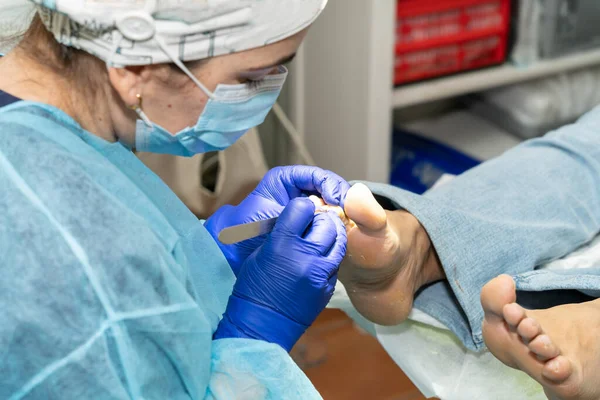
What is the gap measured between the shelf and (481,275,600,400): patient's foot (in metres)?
0.92

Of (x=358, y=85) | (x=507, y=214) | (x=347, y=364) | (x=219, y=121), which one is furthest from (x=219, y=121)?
(x=358, y=85)

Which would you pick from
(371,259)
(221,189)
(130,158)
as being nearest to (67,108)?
(130,158)

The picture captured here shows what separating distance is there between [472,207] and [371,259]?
0.70ft

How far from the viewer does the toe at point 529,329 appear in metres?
0.72

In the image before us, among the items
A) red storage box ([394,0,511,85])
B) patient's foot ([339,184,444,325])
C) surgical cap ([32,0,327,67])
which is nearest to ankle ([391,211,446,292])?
patient's foot ([339,184,444,325])

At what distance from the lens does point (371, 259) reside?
0.87m

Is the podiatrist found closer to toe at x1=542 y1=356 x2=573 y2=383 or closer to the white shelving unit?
toe at x1=542 y1=356 x2=573 y2=383

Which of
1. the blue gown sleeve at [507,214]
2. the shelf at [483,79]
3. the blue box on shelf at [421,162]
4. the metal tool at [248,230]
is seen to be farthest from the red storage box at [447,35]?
the metal tool at [248,230]

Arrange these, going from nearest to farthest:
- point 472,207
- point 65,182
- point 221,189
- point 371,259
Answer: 1. point 65,182
2. point 371,259
3. point 472,207
4. point 221,189

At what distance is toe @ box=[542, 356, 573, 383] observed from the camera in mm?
→ 722

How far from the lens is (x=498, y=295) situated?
2.45 feet

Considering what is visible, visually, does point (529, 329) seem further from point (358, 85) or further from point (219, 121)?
point (358, 85)

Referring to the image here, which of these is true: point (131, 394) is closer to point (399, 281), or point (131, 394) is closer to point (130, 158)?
point (130, 158)

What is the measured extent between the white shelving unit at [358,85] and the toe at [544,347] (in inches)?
36.3
